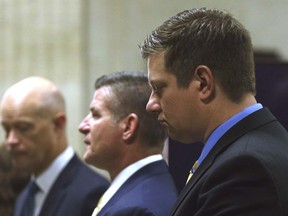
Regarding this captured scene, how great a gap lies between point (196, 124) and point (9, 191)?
2481 mm

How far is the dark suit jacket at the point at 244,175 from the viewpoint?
77.2 inches

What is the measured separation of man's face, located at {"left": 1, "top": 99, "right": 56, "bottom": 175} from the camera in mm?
4281

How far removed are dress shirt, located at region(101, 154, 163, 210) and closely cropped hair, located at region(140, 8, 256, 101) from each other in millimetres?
966

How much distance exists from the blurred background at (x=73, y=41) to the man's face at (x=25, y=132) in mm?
1662

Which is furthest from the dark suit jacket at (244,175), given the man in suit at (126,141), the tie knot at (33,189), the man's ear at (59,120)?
the man's ear at (59,120)

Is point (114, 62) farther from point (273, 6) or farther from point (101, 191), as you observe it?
point (101, 191)

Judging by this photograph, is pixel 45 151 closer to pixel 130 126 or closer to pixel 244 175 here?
pixel 130 126

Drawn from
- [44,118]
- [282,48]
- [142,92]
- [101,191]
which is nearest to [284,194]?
[142,92]

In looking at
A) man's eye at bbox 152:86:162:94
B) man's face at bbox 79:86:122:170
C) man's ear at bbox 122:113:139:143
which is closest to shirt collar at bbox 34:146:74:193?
man's face at bbox 79:86:122:170

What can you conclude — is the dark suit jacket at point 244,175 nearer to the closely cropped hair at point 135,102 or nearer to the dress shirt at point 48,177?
the closely cropped hair at point 135,102

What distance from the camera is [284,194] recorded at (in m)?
1.97

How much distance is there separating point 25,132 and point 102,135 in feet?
3.73

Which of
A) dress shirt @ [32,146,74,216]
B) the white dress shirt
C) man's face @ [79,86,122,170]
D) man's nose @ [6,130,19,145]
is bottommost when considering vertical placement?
dress shirt @ [32,146,74,216]

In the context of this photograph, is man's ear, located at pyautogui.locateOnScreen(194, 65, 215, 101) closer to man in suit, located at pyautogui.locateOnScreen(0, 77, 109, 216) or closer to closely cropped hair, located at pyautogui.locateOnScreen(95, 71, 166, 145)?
closely cropped hair, located at pyautogui.locateOnScreen(95, 71, 166, 145)
